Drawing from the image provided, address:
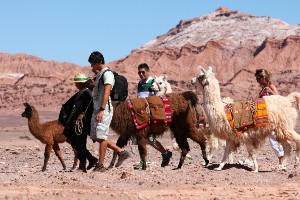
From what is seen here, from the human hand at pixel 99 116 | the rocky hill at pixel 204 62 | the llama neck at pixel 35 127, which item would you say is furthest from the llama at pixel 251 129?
the rocky hill at pixel 204 62

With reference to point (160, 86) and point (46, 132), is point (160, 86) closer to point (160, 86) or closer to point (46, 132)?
point (160, 86)

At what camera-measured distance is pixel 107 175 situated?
30.0ft

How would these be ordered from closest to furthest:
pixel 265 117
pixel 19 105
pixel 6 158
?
pixel 265 117, pixel 6 158, pixel 19 105

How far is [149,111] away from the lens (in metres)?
10.4

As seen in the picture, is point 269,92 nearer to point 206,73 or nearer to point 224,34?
point 206,73

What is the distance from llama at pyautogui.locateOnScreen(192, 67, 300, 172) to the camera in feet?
34.8

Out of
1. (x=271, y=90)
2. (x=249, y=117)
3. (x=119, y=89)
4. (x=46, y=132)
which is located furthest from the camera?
(x=46, y=132)

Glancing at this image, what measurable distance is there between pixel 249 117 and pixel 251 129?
9.0 inches

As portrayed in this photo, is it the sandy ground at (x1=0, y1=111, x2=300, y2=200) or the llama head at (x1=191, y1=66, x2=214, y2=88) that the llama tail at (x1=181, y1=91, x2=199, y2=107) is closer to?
the llama head at (x1=191, y1=66, x2=214, y2=88)

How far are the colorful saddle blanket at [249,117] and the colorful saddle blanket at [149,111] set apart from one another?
109cm

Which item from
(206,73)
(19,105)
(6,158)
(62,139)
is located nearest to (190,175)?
(206,73)

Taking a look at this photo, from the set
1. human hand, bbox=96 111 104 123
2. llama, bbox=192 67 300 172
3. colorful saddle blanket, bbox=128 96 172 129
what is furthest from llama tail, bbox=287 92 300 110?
human hand, bbox=96 111 104 123

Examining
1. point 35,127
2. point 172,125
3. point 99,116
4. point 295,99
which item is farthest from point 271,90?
point 35,127

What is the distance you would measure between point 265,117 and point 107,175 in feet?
9.95
